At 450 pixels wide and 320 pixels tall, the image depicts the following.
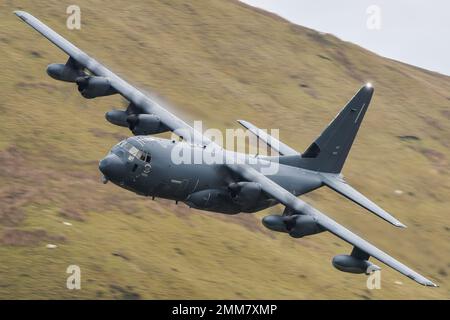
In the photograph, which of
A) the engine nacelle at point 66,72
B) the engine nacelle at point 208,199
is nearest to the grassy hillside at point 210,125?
the engine nacelle at point 208,199

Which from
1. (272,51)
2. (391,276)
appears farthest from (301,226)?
(272,51)

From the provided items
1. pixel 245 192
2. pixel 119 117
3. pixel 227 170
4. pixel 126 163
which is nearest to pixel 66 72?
pixel 119 117

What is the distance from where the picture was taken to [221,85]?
2926 inches

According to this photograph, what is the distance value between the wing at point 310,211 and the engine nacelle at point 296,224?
29 cm

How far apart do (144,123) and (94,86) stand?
11.5 ft

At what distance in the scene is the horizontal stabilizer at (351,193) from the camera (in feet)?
129

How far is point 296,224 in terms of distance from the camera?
122 feet

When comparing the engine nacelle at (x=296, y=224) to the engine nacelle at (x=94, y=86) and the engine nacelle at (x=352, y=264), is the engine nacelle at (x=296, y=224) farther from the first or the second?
the engine nacelle at (x=94, y=86)

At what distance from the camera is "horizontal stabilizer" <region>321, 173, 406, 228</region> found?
39344 mm

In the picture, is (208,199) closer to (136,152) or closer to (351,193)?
(136,152)

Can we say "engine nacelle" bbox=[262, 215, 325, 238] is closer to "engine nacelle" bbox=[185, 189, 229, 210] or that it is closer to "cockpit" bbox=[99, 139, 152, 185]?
"engine nacelle" bbox=[185, 189, 229, 210]

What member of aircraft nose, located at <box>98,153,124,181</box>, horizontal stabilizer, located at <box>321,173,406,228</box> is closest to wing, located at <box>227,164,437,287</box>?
horizontal stabilizer, located at <box>321,173,406,228</box>
